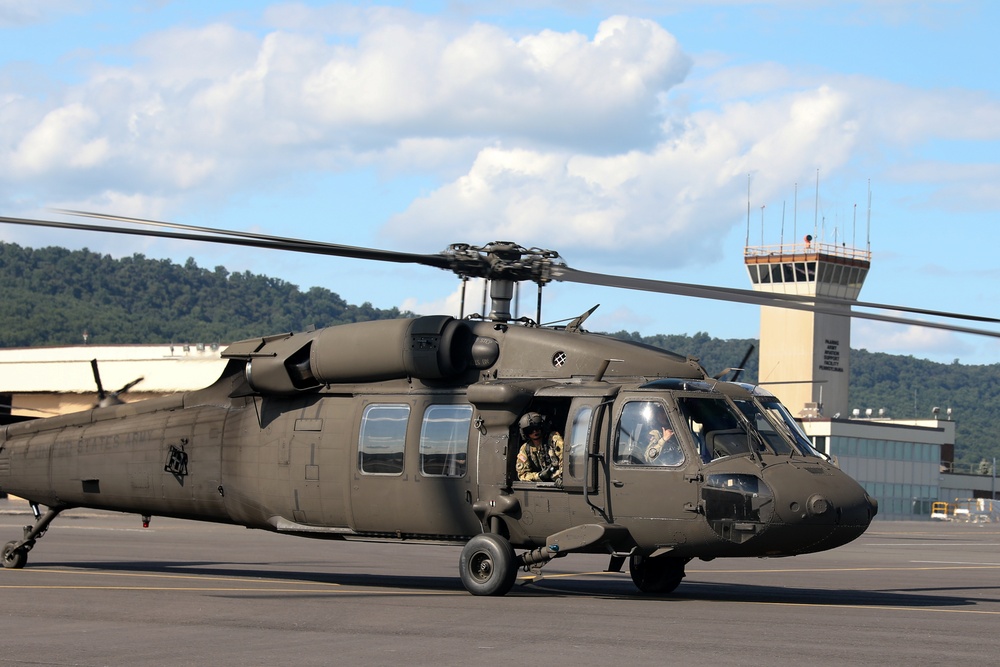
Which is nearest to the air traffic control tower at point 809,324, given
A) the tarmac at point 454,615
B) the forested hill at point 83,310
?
the forested hill at point 83,310

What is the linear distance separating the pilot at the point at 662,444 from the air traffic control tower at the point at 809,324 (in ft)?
307

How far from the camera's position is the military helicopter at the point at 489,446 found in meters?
16.0

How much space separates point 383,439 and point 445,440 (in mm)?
1045

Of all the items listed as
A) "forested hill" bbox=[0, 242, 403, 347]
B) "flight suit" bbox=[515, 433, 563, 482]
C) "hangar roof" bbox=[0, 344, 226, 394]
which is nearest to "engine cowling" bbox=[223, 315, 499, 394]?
"flight suit" bbox=[515, 433, 563, 482]

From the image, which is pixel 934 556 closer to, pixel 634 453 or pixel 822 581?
pixel 822 581

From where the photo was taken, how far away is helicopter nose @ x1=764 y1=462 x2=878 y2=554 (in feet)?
51.1

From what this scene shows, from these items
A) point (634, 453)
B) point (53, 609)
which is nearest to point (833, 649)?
point (634, 453)

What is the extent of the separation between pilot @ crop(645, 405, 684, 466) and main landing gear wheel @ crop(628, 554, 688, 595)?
2.21 metres

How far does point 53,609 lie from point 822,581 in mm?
13047

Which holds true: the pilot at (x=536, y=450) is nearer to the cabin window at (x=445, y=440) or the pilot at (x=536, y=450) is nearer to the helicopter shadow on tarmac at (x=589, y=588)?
the cabin window at (x=445, y=440)

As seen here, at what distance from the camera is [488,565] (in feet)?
55.7

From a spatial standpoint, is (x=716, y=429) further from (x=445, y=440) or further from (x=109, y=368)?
(x=109, y=368)

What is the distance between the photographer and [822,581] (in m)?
22.5

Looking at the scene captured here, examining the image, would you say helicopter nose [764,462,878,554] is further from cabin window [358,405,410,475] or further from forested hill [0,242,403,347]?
forested hill [0,242,403,347]
